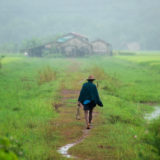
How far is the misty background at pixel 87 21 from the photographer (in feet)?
Result: 424

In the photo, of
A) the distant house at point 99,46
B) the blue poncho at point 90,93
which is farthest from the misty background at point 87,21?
the blue poncho at point 90,93

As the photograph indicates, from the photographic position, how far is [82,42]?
6569cm

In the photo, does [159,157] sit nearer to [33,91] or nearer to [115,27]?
[33,91]

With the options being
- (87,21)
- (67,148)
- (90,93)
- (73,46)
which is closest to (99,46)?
(73,46)

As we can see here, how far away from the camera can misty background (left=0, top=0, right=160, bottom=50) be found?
129250mm

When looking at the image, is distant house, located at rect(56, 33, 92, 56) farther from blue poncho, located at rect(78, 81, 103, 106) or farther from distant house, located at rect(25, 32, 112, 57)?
blue poncho, located at rect(78, 81, 103, 106)

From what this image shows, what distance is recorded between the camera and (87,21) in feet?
486

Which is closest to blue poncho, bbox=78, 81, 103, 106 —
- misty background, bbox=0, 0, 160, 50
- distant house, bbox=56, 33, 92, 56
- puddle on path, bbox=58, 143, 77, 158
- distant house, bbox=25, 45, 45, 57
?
puddle on path, bbox=58, 143, 77, 158

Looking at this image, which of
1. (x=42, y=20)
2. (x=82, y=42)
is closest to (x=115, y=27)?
(x=42, y=20)

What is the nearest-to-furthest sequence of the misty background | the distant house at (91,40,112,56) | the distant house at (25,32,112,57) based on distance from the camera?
the distant house at (25,32,112,57) < the distant house at (91,40,112,56) < the misty background

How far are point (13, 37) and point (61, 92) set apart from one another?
11025 centimetres

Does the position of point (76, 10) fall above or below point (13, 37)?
above

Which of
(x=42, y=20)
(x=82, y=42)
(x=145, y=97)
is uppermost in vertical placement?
(x=42, y=20)

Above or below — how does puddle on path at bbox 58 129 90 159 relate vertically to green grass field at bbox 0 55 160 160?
below
